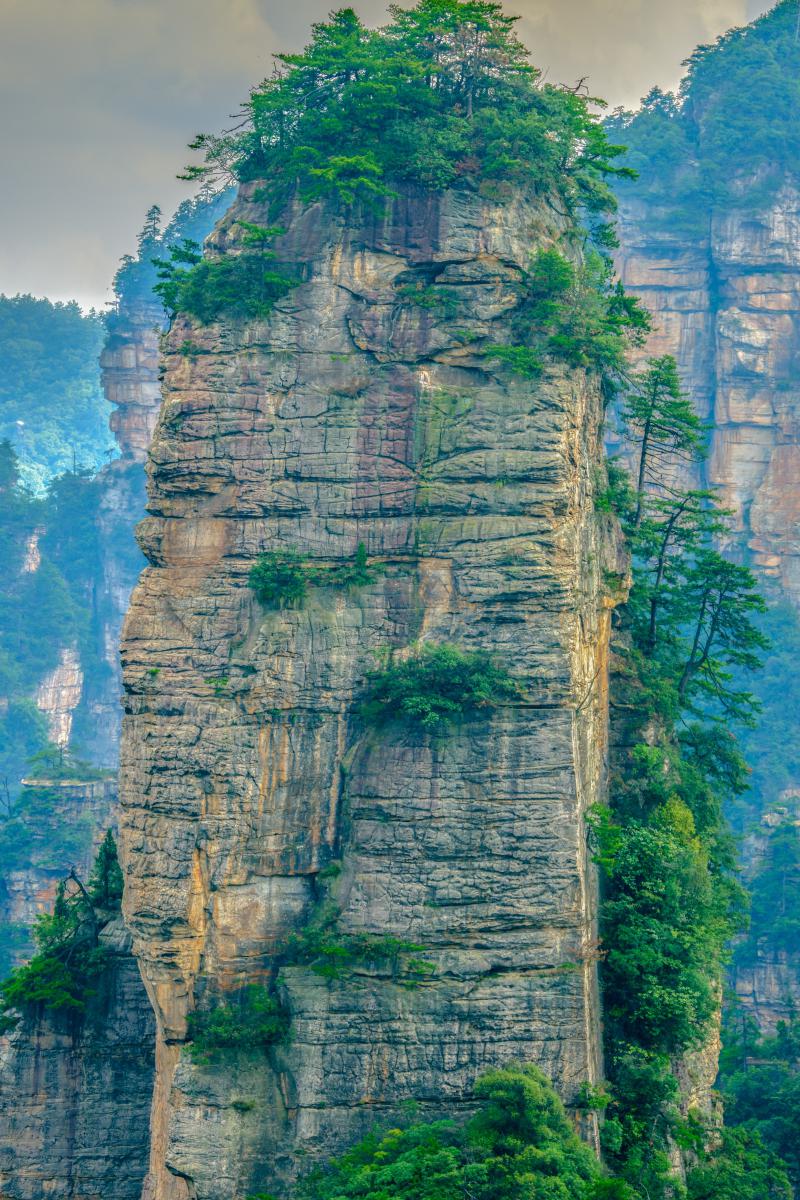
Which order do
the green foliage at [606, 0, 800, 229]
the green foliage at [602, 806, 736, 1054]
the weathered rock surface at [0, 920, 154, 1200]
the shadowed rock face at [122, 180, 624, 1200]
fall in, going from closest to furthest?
the shadowed rock face at [122, 180, 624, 1200], the green foliage at [602, 806, 736, 1054], the weathered rock surface at [0, 920, 154, 1200], the green foliage at [606, 0, 800, 229]

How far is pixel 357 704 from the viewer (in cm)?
2842

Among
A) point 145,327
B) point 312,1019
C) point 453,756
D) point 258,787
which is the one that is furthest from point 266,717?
point 145,327

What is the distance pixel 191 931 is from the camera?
28.1 meters

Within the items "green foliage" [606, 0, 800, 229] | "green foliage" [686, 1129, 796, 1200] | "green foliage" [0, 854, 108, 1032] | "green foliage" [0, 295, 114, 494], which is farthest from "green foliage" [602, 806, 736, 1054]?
"green foliage" [0, 295, 114, 494]

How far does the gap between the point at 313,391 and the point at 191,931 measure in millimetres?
9126

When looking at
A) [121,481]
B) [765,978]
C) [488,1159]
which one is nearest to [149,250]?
[121,481]

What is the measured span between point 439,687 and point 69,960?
1045cm

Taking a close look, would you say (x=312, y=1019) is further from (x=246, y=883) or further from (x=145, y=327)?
(x=145, y=327)

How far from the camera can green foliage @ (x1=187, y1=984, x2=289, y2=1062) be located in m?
27.8

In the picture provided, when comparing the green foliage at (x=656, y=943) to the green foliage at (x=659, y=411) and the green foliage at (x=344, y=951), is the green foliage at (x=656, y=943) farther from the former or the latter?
the green foliage at (x=659, y=411)

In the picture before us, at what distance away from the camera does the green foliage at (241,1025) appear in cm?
2777

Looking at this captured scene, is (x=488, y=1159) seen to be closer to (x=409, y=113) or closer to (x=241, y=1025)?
(x=241, y=1025)

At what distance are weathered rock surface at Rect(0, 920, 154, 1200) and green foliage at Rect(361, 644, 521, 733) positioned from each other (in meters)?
8.83

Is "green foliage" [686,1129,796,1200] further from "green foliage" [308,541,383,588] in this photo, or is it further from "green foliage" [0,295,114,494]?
"green foliage" [0,295,114,494]
